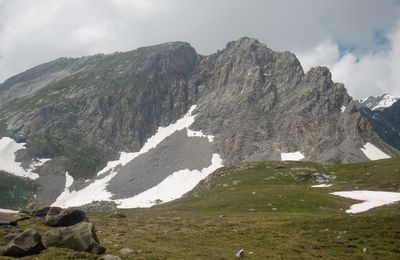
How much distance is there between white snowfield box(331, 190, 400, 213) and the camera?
63.3 metres

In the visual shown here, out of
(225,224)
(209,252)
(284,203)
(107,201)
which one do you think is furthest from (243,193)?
(107,201)

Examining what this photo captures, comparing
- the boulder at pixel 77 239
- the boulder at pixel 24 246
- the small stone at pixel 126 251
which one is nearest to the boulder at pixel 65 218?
the boulder at pixel 77 239

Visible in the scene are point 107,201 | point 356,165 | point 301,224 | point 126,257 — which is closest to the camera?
point 126,257

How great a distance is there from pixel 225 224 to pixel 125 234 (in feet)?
41.7

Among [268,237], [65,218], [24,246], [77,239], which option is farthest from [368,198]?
[24,246]

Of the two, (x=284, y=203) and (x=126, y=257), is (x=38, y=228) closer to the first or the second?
(x=126, y=257)

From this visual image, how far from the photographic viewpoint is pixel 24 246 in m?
26.3

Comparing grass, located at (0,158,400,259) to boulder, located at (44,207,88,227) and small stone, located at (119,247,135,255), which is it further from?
boulder, located at (44,207,88,227)

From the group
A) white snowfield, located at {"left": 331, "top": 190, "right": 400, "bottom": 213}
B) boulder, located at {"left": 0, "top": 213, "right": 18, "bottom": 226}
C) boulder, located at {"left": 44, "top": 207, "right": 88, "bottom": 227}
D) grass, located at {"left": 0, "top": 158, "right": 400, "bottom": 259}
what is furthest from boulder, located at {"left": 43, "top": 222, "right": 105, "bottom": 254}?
white snowfield, located at {"left": 331, "top": 190, "right": 400, "bottom": 213}

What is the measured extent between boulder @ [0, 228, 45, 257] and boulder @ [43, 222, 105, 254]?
1.22m

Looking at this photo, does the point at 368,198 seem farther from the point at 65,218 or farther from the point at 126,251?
the point at 126,251

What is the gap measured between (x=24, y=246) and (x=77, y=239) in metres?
3.23

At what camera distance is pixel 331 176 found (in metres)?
106

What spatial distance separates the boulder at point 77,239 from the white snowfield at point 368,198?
4371 cm
